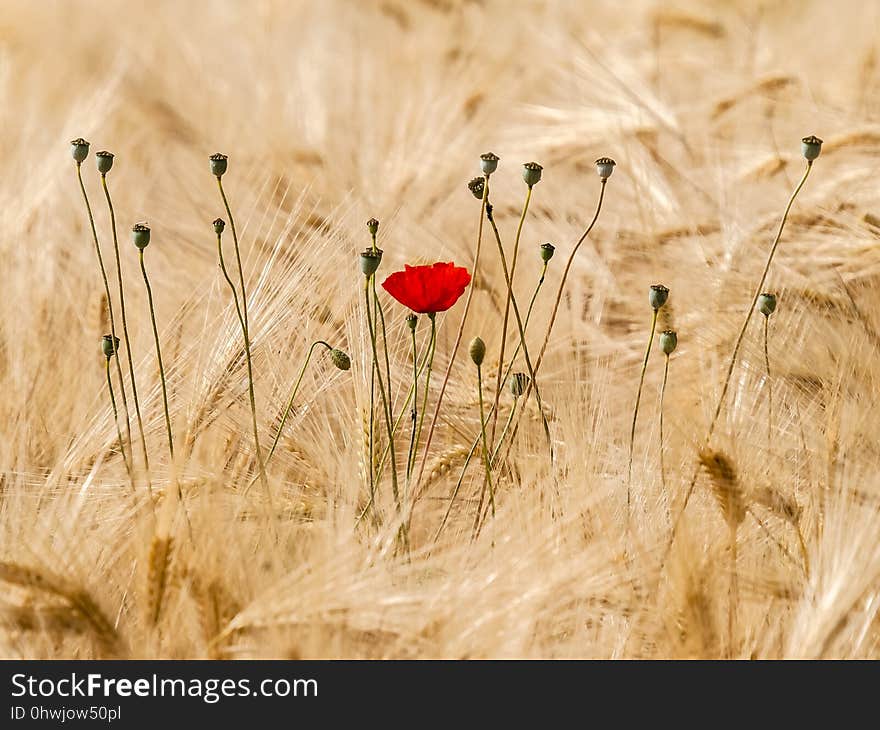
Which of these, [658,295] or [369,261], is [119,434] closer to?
[369,261]

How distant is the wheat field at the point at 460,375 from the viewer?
34.6 inches

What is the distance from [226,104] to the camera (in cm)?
210

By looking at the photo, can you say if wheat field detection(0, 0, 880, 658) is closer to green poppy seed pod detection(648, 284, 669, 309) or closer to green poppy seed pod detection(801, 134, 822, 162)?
green poppy seed pod detection(648, 284, 669, 309)

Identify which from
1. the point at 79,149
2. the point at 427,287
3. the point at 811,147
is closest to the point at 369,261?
the point at 427,287

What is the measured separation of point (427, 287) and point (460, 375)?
27cm

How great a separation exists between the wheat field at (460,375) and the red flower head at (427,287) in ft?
0.48

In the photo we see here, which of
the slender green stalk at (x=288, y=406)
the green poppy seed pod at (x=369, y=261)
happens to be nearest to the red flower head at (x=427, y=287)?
the green poppy seed pod at (x=369, y=261)

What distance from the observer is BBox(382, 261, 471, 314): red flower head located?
0.98 meters

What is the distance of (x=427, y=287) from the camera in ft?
3.23

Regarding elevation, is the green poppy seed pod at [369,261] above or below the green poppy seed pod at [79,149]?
below

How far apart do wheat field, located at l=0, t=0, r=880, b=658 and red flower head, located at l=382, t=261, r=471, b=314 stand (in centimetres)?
15

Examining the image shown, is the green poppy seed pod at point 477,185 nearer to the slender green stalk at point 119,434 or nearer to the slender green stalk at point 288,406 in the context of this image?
the slender green stalk at point 288,406

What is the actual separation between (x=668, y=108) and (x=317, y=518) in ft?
2.99
